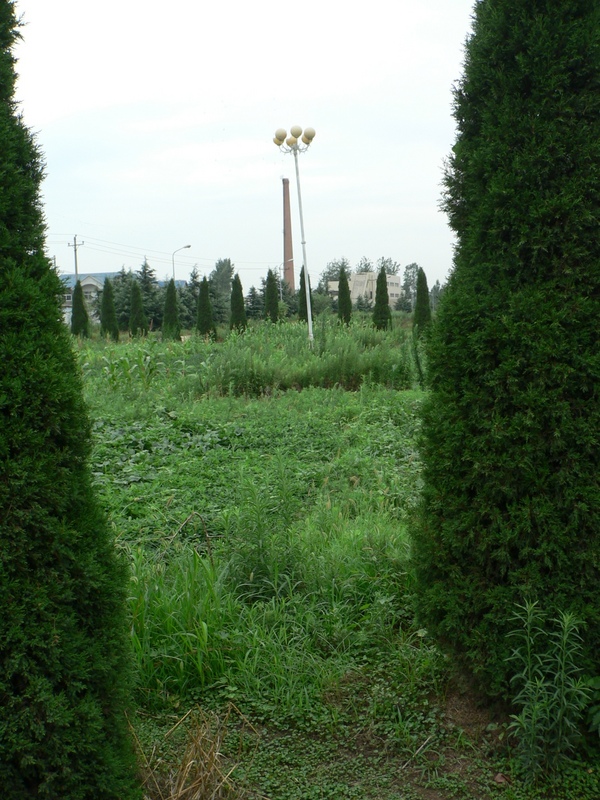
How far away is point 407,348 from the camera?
44.4 ft

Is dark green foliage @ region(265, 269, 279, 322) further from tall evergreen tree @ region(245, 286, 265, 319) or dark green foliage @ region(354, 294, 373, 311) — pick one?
dark green foliage @ region(354, 294, 373, 311)

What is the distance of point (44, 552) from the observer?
77.0 inches

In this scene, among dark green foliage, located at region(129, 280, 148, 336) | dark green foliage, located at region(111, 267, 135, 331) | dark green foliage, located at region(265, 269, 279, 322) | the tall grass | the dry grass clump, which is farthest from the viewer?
dark green foliage, located at region(111, 267, 135, 331)

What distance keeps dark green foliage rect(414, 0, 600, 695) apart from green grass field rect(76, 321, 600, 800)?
14.0 inches

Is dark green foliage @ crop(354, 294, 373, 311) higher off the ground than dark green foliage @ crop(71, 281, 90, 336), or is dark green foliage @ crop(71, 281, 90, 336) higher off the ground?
dark green foliage @ crop(354, 294, 373, 311)

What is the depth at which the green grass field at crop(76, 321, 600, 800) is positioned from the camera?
259cm

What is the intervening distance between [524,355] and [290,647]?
5.61ft

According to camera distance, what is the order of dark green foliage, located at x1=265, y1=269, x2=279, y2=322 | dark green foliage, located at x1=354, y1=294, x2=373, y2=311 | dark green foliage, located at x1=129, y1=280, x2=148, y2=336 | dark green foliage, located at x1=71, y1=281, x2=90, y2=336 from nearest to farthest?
dark green foliage, located at x1=71, y1=281, x2=90, y2=336 < dark green foliage, located at x1=265, y1=269, x2=279, y2=322 < dark green foliage, located at x1=129, y1=280, x2=148, y2=336 < dark green foliage, located at x1=354, y1=294, x2=373, y2=311

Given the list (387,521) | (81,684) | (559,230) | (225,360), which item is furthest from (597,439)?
(225,360)

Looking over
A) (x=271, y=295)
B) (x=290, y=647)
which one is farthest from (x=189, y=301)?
(x=290, y=647)

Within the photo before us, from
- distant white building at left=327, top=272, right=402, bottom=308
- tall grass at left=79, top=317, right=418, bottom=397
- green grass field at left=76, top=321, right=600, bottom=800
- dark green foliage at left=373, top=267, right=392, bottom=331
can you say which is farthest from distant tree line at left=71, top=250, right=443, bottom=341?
green grass field at left=76, top=321, right=600, bottom=800

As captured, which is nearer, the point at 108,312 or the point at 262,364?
the point at 262,364

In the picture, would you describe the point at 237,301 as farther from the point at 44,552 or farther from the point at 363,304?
the point at 44,552

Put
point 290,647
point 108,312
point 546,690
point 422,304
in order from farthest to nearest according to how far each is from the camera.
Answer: point 108,312 < point 422,304 < point 290,647 < point 546,690
